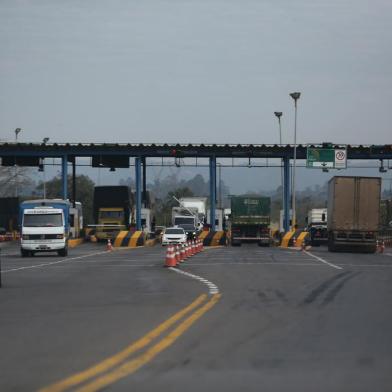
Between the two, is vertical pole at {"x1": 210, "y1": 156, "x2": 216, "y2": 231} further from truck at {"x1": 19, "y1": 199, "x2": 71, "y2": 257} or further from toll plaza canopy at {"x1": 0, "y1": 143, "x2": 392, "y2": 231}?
truck at {"x1": 19, "y1": 199, "x2": 71, "y2": 257}

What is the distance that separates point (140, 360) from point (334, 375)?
2.14 metres

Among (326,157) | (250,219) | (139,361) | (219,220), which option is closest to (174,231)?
(250,219)

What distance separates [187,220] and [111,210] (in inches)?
491

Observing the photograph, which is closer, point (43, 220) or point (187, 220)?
point (43, 220)

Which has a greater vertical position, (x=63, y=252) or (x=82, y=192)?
(x=82, y=192)

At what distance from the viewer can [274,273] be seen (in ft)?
92.8

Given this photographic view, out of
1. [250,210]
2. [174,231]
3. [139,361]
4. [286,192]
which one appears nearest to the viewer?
[139,361]

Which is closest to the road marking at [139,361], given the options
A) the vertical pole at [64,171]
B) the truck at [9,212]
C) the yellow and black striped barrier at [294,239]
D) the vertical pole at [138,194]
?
the yellow and black striped barrier at [294,239]

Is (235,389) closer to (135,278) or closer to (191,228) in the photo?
(135,278)

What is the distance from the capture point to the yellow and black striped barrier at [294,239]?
204 feet

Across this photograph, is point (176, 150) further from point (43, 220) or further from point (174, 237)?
point (43, 220)

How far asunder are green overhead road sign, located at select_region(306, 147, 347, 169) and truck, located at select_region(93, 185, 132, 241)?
14138 millimetres

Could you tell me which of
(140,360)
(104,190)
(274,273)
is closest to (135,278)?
(274,273)

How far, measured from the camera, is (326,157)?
73.6 meters
